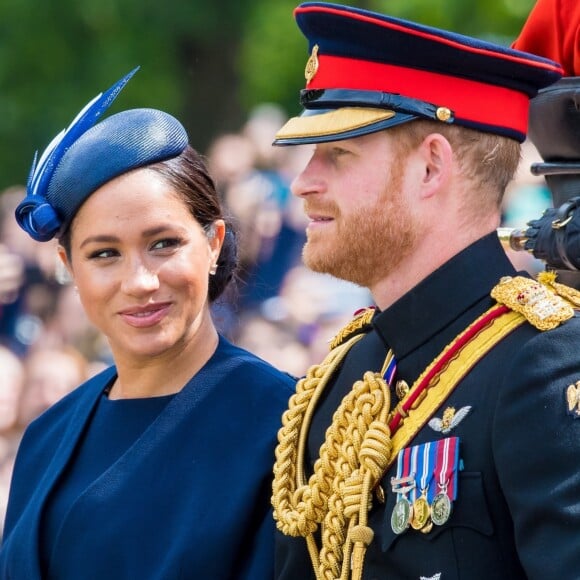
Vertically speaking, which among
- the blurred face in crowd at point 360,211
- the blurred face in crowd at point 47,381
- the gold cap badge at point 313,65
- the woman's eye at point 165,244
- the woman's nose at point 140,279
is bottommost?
the blurred face in crowd at point 360,211

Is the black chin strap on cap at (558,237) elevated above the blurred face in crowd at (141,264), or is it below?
below

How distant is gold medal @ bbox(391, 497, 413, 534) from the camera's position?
9.52 feet

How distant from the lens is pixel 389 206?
3039 mm

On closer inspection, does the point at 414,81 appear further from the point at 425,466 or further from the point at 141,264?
the point at 141,264

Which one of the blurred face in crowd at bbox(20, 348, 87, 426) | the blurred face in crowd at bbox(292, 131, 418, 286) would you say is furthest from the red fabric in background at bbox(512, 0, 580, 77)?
the blurred face in crowd at bbox(20, 348, 87, 426)

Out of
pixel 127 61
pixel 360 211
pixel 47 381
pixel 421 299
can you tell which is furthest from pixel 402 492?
pixel 127 61

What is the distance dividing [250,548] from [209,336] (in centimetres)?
60

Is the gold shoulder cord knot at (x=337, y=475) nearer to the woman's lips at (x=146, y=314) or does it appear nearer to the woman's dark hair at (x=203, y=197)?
the woman's lips at (x=146, y=314)

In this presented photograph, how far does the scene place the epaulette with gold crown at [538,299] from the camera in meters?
2.90

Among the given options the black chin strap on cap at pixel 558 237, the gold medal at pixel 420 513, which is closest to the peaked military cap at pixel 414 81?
the black chin strap on cap at pixel 558 237

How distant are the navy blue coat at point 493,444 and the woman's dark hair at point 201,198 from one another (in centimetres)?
82

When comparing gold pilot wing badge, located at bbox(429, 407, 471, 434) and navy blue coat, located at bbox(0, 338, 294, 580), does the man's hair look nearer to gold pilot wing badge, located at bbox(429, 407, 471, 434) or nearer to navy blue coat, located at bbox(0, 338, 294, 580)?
gold pilot wing badge, located at bbox(429, 407, 471, 434)

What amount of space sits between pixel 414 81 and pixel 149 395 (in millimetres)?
1163

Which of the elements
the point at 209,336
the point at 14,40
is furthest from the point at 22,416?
the point at 14,40
